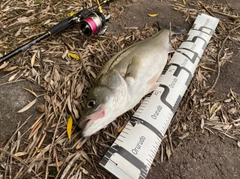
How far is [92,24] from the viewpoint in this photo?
3062 mm

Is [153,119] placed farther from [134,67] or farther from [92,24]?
[92,24]

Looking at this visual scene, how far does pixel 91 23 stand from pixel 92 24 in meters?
0.02

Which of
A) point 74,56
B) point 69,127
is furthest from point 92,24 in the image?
point 69,127

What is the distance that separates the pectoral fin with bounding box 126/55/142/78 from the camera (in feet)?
8.55

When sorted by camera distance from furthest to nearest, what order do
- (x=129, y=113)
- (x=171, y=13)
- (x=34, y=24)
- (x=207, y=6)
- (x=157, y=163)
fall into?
(x=207, y=6) → (x=171, y=13) → (x=34, y=24) → (x=129, y=113) → (x=157, y=163)

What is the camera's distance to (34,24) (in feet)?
10.7

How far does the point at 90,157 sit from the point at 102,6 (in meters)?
2.31

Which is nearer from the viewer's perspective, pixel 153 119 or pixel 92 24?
pixel 153 119

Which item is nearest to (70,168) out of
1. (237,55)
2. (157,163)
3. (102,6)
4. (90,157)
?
(90,157)

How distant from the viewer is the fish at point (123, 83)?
230 cm

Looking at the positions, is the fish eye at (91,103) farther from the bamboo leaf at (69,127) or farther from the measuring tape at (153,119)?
the measuring tape at (153,119)

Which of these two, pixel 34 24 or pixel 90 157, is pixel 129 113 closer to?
pixel 90 157

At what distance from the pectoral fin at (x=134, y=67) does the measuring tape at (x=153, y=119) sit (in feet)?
1.10

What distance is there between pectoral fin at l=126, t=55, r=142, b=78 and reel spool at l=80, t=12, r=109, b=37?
2.31ft
